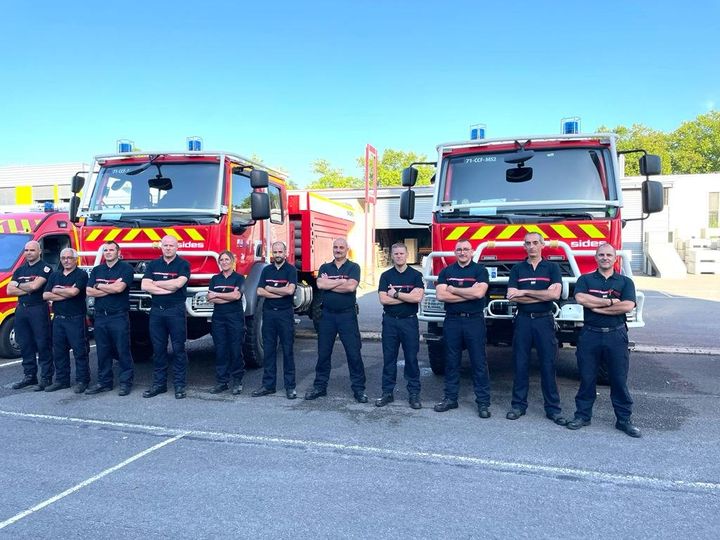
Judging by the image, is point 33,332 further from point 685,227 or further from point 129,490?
point 685,227

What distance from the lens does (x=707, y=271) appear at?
2452cm

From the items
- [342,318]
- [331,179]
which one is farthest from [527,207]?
[331,179]

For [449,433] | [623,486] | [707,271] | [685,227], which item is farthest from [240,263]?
[685,227]

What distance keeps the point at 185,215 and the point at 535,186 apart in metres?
3.89

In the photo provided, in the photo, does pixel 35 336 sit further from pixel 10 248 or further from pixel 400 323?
pixel 400 323

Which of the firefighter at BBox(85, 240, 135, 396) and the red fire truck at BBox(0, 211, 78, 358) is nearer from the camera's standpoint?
the firefighter at BBox(85, 240, 135, 396)

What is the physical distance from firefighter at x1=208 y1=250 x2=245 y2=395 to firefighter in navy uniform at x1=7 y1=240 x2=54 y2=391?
1950 millimetres

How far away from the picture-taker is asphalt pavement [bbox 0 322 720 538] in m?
3.32

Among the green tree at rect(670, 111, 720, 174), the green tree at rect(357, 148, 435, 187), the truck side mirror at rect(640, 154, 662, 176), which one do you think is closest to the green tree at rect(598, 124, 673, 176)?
the green tree at rect(670, 111, 720, 174)

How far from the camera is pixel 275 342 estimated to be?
6160mm

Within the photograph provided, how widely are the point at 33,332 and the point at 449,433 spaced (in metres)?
4.83

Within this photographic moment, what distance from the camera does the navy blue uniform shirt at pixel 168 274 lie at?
6074 millimetres

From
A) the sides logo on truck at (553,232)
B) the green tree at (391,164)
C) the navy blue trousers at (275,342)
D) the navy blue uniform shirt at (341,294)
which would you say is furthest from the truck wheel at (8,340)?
Answer: the green tree at (391,164)

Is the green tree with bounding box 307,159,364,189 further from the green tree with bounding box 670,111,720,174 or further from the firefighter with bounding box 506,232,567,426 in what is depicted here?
the firefighter with bounding box 506,232,567,426
